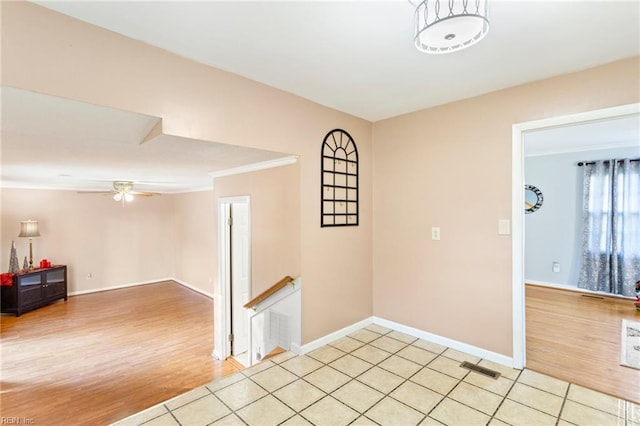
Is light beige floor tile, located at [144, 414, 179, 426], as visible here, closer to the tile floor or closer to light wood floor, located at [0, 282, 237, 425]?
the tile floor

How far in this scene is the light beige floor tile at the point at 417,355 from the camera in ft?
8.66

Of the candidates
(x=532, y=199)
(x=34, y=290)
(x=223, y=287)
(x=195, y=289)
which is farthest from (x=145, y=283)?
(x=532, y=199)

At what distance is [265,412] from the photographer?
195 cm

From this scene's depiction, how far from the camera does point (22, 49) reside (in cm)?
143

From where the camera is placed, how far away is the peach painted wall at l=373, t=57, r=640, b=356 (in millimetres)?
2344

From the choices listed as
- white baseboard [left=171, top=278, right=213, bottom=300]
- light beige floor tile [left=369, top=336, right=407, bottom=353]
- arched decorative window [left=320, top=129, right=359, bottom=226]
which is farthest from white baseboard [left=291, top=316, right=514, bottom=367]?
white baseboard [left=171, top=278, right=213, bottom=300]

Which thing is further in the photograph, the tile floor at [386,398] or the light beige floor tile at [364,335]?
the light beige floor tile at [364,335]

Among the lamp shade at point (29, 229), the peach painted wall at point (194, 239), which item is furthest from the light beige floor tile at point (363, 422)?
the lamp shade at point (29, 229)

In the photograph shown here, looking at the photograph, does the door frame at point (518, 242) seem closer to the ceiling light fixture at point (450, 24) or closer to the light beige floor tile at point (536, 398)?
the light beige floor tile at point (536, 398)

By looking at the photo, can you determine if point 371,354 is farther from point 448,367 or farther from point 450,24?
point 450,24

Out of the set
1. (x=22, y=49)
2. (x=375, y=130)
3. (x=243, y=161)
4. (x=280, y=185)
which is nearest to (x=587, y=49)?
(x=375, y=130)

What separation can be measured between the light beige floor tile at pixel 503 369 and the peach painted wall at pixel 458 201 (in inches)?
4.5

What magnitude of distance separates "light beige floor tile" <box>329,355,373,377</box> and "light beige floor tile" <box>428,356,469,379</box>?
0.55m

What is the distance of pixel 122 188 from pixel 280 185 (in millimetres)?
3711
